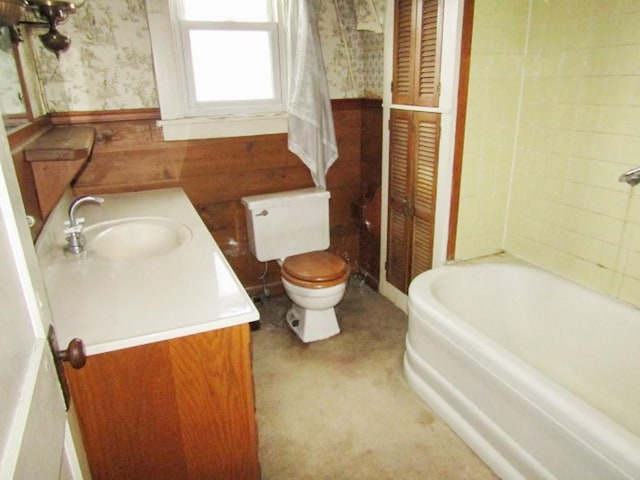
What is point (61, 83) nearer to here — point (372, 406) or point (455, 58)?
point (455, 58)

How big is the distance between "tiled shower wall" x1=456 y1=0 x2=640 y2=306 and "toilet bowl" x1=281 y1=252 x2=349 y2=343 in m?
0.66

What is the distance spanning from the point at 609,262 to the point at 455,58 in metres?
1.10

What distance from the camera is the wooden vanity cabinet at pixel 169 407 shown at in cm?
114

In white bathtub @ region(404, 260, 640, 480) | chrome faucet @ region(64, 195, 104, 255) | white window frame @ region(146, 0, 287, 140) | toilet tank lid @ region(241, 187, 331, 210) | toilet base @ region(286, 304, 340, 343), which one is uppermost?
white window frame @ region(146, 0, 287, 140)

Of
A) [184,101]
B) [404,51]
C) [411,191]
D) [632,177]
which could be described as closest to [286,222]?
[411,191]

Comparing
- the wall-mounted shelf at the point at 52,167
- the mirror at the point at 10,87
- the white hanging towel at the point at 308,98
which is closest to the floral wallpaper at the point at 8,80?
the mirror at the point at 10,87

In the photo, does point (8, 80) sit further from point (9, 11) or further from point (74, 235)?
point (74, 235)

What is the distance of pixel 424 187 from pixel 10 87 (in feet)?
5.94

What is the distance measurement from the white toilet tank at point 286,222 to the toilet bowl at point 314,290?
153mm

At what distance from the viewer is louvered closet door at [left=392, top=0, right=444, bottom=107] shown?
6.92 feet

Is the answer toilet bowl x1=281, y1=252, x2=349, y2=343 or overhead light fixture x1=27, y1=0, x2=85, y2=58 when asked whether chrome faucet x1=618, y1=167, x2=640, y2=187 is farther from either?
overhead light fixture x1=27, y1=0, x2=85, y2=58

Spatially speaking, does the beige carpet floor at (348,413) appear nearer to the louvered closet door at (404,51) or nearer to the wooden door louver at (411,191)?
the wooden door louver at (411,191)

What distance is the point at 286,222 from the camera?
2.66 m

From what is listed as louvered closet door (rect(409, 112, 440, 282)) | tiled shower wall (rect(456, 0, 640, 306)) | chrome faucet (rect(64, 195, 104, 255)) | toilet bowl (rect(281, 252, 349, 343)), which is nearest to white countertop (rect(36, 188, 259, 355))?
chrome faucet (rect(64, 195, 104, 255))
